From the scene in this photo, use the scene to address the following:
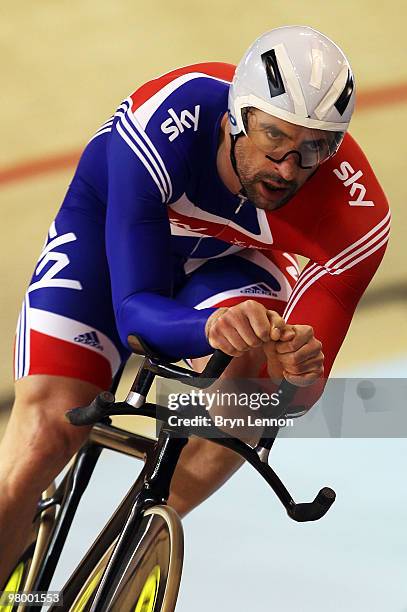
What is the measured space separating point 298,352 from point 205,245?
82 centimetres

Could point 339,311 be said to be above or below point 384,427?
above

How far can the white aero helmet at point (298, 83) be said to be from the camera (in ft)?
7.07

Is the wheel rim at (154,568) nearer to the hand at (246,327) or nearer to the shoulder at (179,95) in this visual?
the hand at (246,327)

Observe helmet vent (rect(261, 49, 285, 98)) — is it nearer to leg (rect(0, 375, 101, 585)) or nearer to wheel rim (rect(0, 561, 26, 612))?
leg (rect(0, 375, 101, 585))

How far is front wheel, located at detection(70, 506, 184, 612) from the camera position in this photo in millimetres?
2104

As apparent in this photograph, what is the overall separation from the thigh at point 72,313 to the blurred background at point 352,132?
75cm

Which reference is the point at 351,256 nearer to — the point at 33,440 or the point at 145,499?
the point at 145,499

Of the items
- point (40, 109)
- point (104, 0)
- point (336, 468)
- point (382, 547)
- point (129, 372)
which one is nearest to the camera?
point (382, 547)

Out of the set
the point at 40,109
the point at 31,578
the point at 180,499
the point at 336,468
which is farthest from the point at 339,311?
the point at 40,109

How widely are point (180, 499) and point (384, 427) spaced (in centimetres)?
117

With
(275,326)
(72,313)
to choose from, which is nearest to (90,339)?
(72,313)

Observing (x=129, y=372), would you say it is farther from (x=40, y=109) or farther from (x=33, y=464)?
(x=40, y=109)

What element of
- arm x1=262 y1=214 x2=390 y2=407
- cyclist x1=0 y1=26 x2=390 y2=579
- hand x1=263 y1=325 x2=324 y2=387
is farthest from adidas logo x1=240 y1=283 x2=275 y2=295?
hand x1=263 y1=325 x2=324 y2=387

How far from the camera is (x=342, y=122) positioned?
220 centimetres
